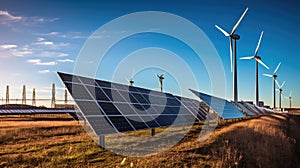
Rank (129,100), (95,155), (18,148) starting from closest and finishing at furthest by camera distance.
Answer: (95,155), (18,148), (129,100)

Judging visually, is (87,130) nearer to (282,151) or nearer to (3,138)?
(3,138)

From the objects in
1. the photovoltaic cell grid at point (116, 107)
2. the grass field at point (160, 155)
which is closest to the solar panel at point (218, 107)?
the photovoltaic cell grid at point (116, 107)

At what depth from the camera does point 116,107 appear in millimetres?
14469

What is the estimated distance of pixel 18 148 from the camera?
43.5 ft

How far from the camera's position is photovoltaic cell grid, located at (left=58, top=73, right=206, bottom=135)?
39.0 ft

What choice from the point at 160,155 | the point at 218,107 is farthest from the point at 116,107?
the point at 218,107

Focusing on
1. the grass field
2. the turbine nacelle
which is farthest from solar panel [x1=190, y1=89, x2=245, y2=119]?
the turbine nacelle

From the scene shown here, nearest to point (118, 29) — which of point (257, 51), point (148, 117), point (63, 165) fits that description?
point (148, 117)

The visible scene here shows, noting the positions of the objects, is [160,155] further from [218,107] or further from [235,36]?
[235,36]

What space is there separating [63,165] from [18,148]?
4.69m

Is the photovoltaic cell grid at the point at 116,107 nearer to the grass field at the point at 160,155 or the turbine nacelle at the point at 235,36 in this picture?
the grass field at the point at 160,155

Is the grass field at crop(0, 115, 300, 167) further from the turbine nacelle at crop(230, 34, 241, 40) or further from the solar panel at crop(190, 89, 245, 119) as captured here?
the turbine nacelle at crop(230, 34, 241, 40)

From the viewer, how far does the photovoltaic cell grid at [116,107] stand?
39.0 ft

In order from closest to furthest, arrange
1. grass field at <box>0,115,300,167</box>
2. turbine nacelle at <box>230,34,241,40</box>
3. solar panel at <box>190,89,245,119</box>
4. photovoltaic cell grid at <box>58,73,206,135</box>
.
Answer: grass field at <box>0,115,300,167</box>
photovoltaic cell grid at <box>58,73,206,135</box>
solar panel at <box>190,89,245,119</box>
turbine nacelle at <box>230,34,241,40</box>
